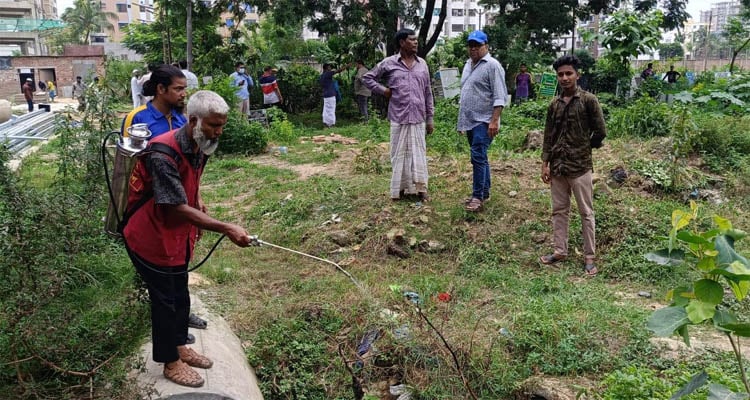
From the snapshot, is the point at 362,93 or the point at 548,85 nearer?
the point at 362,93

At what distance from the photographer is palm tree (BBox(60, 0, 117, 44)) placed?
53031 mm

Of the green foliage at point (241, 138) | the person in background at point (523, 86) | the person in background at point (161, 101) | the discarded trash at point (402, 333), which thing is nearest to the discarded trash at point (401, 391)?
the discarded trash at point (402, 333)

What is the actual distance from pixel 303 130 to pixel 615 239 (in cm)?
860

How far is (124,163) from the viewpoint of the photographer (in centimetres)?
291

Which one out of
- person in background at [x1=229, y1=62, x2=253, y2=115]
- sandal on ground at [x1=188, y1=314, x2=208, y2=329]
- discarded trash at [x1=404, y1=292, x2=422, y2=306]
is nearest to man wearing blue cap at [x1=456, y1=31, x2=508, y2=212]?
discarded trash at [x1=404, y1=292, x2=422, y2=306]

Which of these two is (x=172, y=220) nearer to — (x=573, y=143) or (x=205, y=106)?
(x=205, y=106)

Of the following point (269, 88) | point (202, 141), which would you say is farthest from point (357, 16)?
point (202, 141)

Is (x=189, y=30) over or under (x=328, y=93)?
over

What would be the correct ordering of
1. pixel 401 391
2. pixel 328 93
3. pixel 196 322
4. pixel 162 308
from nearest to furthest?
pixel 162 308 < pixel 401 391 < pixel 196 322 < pixel 328 93

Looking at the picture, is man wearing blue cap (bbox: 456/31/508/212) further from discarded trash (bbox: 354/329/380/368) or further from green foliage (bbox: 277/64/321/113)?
green foliage (bbox: 277/64/321/113)

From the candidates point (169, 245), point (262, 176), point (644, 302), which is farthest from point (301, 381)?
→ point (262, 176)

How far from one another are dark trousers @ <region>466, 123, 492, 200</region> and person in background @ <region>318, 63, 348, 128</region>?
8.07 metres

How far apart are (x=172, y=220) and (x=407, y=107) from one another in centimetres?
340

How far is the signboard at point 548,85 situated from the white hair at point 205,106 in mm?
13122
